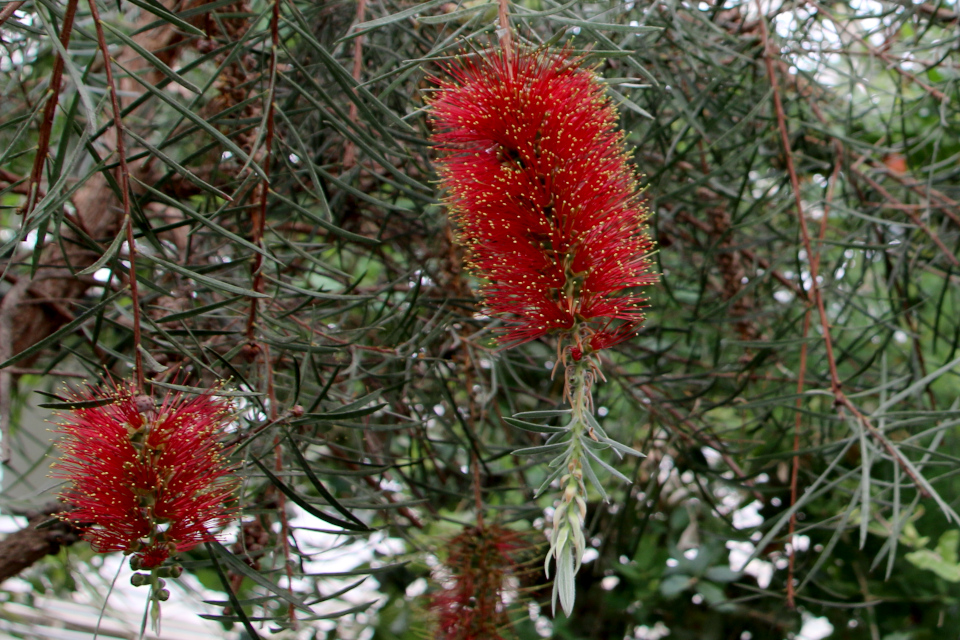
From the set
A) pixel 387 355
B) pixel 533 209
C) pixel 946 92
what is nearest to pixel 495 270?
pixel 533 209

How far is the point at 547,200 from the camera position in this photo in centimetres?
43

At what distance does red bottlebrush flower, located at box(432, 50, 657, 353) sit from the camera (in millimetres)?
428

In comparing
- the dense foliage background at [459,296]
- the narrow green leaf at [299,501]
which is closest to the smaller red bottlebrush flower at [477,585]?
the dense foliage background at [459,296]

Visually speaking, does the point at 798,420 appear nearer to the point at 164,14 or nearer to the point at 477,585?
the point at 477,585

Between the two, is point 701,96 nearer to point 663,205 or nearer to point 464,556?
point 663,205

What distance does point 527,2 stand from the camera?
107 cm

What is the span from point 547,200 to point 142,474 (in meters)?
0.26

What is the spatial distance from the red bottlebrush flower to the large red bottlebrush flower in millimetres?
192

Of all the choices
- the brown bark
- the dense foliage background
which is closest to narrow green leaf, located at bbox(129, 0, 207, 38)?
the dense foliage background

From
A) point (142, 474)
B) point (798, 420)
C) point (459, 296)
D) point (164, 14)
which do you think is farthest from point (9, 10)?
point (798, 420)

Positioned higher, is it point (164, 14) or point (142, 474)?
point (164, 14)

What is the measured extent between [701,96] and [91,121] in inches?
22.1

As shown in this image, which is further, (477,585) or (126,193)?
(477,585)

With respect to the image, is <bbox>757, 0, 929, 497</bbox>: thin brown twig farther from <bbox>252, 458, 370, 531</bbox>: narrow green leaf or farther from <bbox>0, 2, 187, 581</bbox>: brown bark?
<bbox>0, 2, 187, 581</bbox>: brown bark
